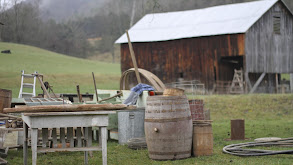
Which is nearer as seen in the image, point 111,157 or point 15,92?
point 111,157

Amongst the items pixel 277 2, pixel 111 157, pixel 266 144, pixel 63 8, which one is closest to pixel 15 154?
pixel 111 157

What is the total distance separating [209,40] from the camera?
91.0 ft

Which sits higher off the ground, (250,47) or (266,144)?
(250,47)

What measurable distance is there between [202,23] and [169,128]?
22852mm

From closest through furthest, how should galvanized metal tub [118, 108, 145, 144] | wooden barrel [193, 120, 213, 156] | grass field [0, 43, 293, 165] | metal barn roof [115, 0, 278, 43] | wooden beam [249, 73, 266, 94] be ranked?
grass field [0, 43, 293, 165]
wooden barrel [193, 120, 213, 156]
galvanized metal tub [118, 108, 145, 144]
wooden beam [249, 73, 266, 94]
metal barn roof [115, 0, 278, 43]

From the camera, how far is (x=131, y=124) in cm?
987

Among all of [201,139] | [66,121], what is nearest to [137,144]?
[201,139]

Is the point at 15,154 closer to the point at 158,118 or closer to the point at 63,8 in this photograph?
the point at 158,118

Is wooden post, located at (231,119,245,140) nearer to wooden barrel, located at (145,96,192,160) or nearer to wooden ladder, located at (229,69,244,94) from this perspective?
wooden barrel, located at (145,96,192,160)

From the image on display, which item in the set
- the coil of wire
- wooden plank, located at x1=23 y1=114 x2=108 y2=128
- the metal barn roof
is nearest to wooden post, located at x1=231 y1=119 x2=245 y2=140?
the coil of wire

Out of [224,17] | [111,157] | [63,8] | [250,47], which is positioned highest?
[63,8]

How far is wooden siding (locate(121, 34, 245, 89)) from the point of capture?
27219 millimetres

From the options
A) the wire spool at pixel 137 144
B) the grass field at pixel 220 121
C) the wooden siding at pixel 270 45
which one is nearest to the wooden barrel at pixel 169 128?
the grass field at pixel 220 121

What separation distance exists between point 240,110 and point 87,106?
1414 centimetres
